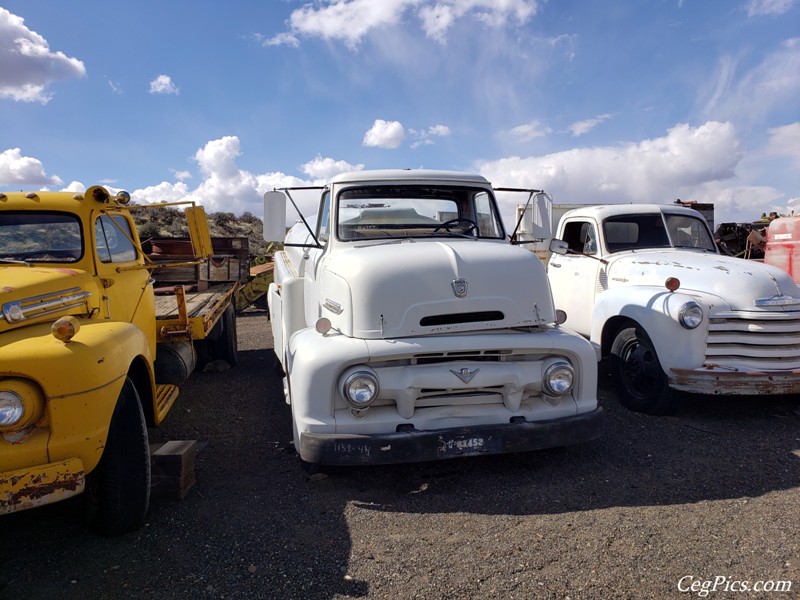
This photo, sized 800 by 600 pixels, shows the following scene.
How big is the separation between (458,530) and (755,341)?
3231mm

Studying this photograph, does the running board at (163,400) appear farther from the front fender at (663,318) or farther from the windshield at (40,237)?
the front fender at (663,318)

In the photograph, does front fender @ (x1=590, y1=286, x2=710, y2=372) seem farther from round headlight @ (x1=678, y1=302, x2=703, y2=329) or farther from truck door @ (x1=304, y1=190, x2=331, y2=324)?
truck door @ (x1=304, y1=190, x2=331, y2=324)

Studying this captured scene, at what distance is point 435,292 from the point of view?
3.81 m

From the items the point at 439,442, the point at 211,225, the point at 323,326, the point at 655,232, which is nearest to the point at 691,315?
the point at 655,232

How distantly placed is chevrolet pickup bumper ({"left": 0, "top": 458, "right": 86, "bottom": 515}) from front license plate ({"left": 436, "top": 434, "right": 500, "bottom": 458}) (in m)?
2.01

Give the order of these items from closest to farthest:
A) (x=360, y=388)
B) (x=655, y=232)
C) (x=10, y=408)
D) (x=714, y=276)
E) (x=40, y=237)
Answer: (x=10, y=408) < (x=360, y=388) < (x=40, y=237) < (x=714, y=276) < (x=655, y=232)

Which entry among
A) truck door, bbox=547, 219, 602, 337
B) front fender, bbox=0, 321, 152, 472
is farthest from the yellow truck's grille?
truck door, bbox=547, 219, 602, 337

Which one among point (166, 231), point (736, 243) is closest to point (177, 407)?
point (736, 243)

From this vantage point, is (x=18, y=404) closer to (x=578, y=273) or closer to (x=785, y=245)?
(x=578, y=273)

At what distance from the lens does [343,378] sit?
11.7 feet

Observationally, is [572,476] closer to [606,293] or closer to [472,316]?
[472,316]

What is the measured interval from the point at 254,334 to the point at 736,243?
11.1 meters

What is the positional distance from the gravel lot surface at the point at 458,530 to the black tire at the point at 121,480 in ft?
0.41

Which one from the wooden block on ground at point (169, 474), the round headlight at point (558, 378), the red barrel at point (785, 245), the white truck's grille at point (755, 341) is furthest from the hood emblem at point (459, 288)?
the red barrel at point (785, 245)
